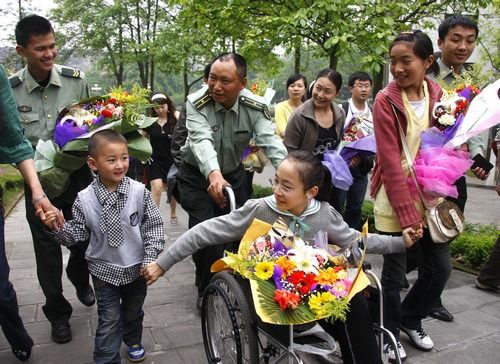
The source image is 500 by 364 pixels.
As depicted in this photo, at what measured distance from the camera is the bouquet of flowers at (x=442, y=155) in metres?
2.70

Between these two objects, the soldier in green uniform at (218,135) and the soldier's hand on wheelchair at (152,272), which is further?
the soldier in green uniform at (218,135)

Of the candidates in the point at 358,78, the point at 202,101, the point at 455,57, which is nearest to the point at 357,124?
the point at 358,78

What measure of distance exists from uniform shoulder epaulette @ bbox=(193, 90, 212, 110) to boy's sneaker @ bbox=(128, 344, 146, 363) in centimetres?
162

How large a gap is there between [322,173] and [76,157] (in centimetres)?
155

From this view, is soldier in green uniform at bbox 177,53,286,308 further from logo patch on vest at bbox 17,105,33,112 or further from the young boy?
logo patch on vest at bbox 17,105,33,112

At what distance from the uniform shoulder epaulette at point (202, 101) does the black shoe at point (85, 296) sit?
163 cm

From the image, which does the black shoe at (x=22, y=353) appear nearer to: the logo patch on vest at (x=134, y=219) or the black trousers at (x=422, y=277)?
the logo patch on vest at (x=134, y=219)

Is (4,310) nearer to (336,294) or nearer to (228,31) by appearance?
(336,294)

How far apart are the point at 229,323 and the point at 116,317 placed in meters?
0.72

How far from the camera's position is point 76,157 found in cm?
307

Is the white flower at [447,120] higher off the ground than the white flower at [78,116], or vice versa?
the white flower at [447,120]

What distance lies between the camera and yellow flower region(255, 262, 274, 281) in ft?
7.16

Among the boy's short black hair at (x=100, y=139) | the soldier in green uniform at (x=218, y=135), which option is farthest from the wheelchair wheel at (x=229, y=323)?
the boy's short black hair at (x=100, y=139)

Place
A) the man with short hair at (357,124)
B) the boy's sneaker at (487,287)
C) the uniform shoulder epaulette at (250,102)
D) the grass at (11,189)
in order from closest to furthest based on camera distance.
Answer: the uniform shoulder epaulette at (250,102) → the boy's sneaker at (487,287) → the man with short hair at (357,124) → the grass at (11,189)
